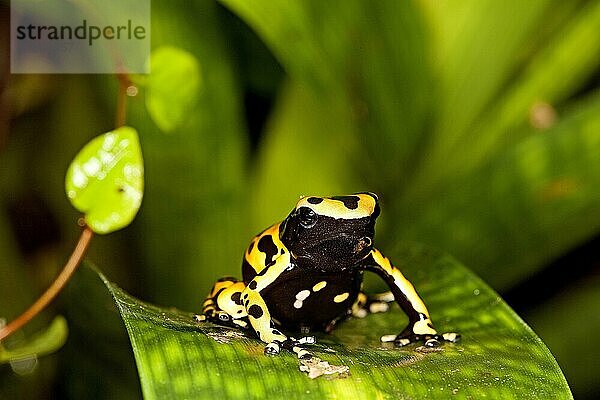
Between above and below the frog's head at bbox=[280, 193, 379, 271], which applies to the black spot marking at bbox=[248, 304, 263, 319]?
below

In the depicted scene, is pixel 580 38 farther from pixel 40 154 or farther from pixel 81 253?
pixel 40 154

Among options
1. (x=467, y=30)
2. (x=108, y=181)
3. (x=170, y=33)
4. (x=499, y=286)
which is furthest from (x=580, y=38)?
(x=108, y=181)

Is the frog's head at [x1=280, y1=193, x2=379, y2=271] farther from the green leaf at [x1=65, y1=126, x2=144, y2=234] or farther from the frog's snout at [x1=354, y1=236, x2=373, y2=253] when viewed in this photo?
the green leaf at [x1=65, y1=126, x2=144, y2=234]

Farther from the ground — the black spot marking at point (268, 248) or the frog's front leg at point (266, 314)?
the black spot marking at point (268, 248)

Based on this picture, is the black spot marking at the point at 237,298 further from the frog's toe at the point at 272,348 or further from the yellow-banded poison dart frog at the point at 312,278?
the frog's toe at the point at 272,348

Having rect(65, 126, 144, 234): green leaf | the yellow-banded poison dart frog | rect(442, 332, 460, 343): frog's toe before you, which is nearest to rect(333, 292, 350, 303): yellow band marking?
the yellow-banded poison dart frog
